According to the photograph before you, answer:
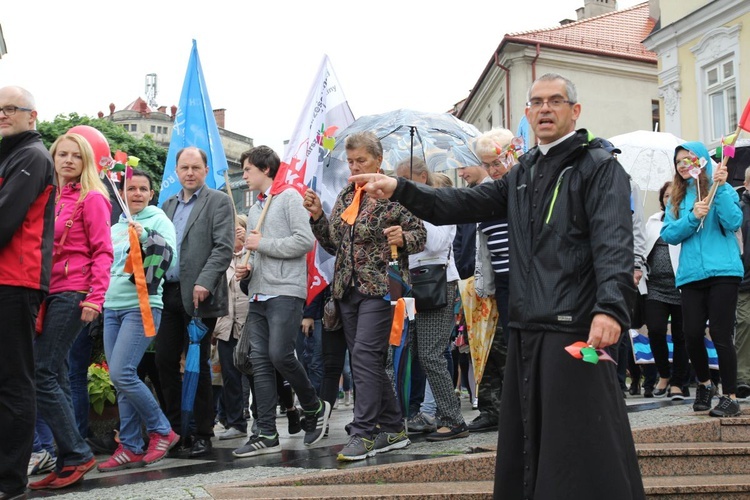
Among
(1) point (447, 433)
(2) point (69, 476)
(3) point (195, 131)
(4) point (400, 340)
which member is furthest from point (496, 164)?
(2) point (69, 476)

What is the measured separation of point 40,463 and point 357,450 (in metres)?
2.22

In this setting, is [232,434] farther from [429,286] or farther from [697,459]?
[697,459]

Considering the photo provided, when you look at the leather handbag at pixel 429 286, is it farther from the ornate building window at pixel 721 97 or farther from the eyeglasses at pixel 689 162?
the ornate building window at pixel 721 97

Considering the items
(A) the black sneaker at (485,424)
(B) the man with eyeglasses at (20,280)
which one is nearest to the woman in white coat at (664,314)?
(A) the black sneaker at (485,424)

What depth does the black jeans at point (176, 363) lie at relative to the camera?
23.0 ft

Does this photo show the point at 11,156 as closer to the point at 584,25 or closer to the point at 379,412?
the point at 379,412

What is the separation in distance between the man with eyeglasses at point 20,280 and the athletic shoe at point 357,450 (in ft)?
6.23

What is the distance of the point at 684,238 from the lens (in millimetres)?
7434

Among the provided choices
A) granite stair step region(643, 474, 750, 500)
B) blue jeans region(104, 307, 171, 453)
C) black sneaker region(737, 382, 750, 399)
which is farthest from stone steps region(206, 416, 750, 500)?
black sneaker region(737, 382, 750, 399)

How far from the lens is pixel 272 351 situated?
6.68 m

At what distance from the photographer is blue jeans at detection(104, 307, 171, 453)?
6.29 meters

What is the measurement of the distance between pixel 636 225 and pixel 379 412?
354 centimetres

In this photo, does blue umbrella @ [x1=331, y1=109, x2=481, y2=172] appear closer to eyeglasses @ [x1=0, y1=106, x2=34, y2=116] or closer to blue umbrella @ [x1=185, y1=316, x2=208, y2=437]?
blue umbrella @ [x1=185, y1=316, x2=208, y2=437]

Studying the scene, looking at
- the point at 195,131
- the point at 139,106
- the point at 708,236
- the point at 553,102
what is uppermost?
the point at 139,106
